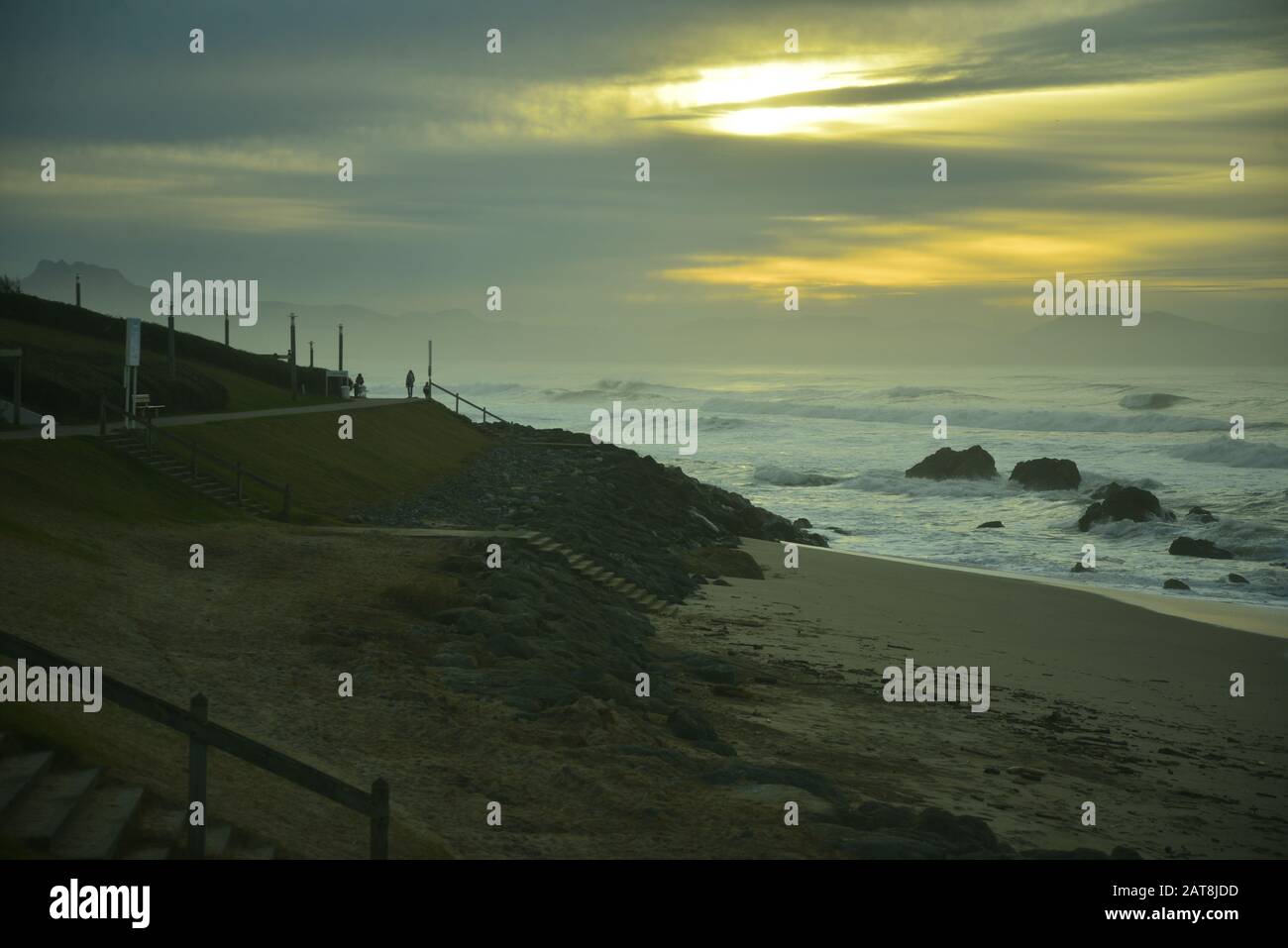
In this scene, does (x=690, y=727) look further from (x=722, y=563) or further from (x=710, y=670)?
(x=722, y=563)

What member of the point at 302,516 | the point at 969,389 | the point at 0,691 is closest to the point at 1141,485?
the point at 302,516

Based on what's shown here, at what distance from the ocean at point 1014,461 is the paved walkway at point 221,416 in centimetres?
1701

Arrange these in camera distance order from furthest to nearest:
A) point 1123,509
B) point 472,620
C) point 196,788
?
1. point 1123,509
2. point 472,620
3. point 196,788

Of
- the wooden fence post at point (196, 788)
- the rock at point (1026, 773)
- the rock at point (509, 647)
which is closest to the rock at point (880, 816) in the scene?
the rock at point (1026, 773)

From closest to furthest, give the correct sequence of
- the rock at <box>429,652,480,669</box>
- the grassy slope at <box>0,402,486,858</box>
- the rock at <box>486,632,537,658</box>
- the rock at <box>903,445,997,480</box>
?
the grassy slope at <box>0,402,486,858</box> → the rock at <box>429,652,480,669</box> → the rock at <box>486,632,537,658</box> → the rock at <box>903,445,997,480</box>

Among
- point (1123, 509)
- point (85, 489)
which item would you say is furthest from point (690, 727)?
point (1123, 509)

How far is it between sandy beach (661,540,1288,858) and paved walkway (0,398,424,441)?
48.4ft

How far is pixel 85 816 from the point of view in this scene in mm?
9094

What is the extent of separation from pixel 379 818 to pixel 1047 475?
50.4 metres

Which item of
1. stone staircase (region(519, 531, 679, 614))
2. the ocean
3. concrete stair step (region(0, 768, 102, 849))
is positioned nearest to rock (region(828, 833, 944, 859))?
concrete stair step (region(0, 768, 102, 849))

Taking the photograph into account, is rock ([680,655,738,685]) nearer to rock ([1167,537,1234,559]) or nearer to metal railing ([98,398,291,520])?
metal railing ([98,398,291,520])

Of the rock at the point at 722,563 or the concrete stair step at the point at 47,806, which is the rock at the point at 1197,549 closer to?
the rock at the point at 722,563

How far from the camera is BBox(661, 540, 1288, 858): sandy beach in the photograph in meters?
13.1

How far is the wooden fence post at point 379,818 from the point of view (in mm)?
8578
